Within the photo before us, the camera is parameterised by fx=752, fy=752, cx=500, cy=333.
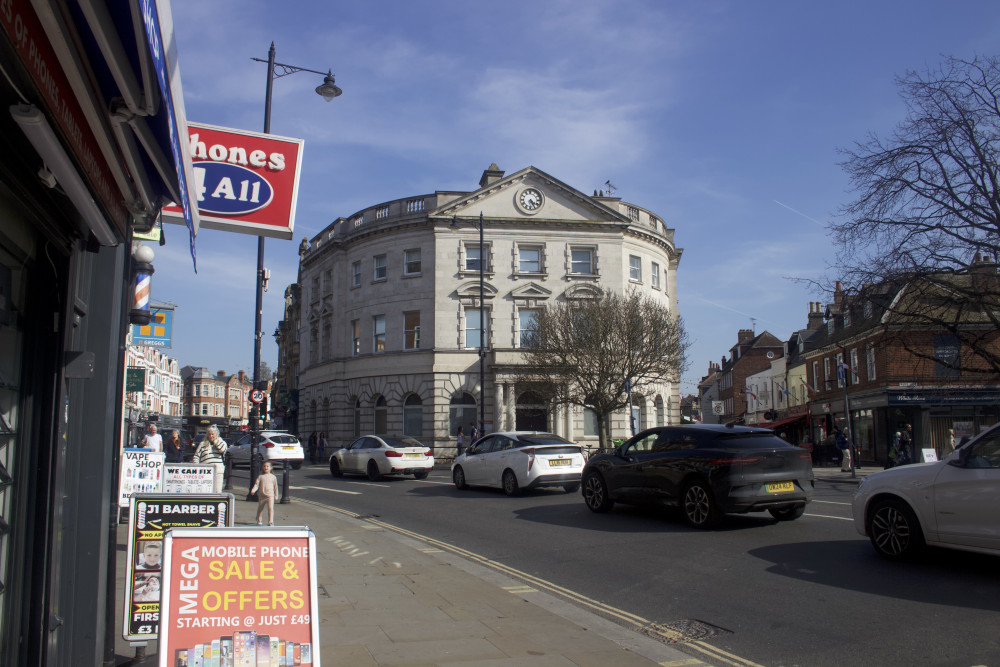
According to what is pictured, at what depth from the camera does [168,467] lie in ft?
33.4

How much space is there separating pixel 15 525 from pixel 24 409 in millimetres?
591

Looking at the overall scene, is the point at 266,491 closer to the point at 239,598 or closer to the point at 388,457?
the point at 239,598

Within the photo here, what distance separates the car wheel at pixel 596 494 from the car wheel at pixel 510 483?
3229mm

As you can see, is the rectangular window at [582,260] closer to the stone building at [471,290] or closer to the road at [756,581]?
the stone building at [471,290]

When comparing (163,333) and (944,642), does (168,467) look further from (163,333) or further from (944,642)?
(944,642)

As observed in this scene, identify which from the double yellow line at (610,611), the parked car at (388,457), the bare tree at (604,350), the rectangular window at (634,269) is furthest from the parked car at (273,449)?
the rectangular window at (634,269)

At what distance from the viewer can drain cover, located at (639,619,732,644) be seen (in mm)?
6121

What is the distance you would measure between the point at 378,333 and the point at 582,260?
1205 centimetres

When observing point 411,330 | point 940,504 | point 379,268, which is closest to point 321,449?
point 411,330

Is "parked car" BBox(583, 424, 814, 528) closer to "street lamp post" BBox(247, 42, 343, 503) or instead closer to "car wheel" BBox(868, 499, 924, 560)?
"car wheel" BBox(868, 499, 924, 560)

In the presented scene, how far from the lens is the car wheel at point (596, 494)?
1314 cm

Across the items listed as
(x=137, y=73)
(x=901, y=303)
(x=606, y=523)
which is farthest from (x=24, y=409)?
(x=901, y=303)

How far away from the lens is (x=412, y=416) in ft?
133

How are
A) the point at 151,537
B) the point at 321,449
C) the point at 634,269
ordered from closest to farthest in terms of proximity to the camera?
the point at 151,537 → the point at 321,449 → the point at 634,269
